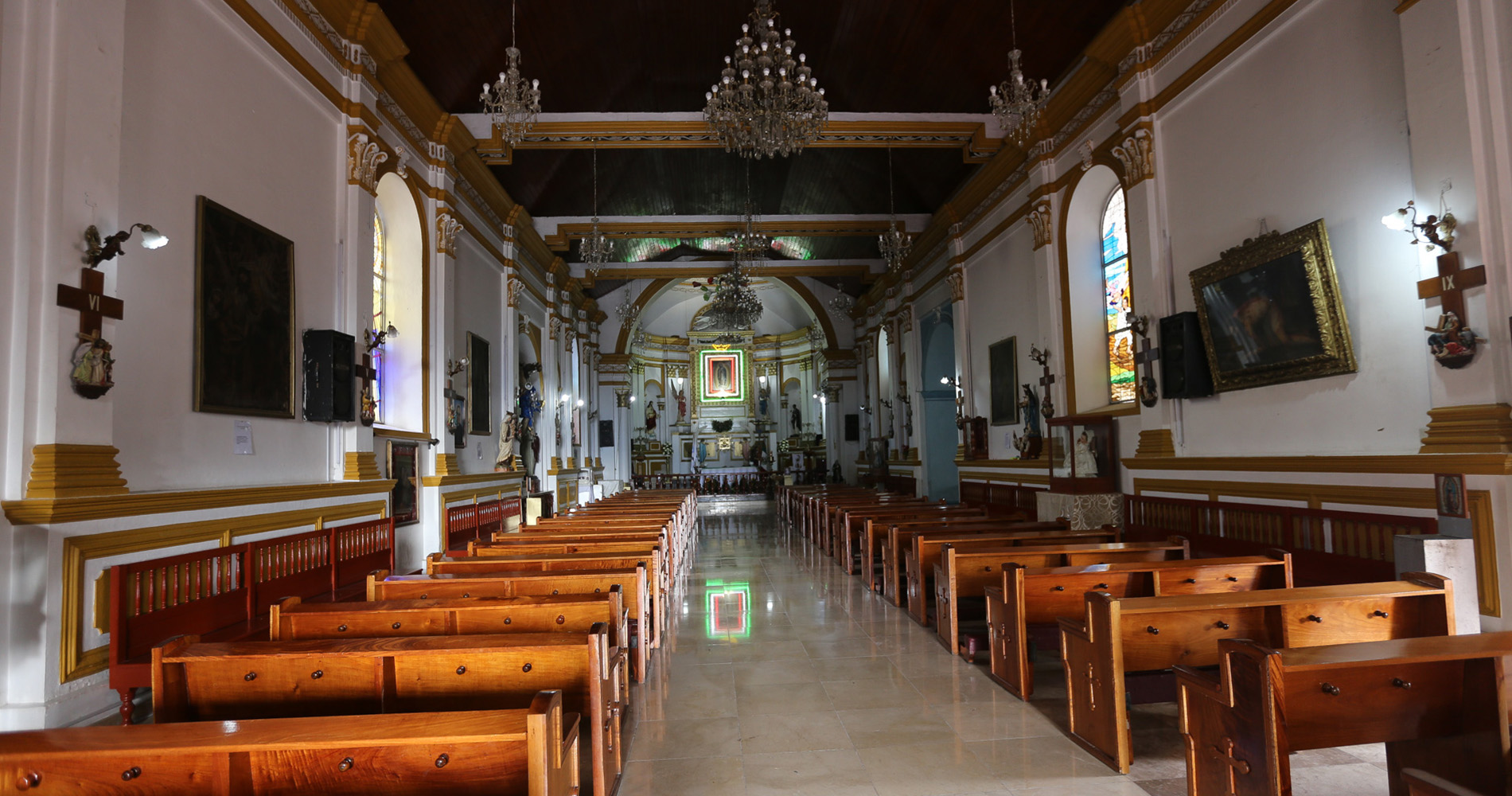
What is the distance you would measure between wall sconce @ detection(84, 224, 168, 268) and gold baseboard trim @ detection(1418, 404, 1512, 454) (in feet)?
23.3

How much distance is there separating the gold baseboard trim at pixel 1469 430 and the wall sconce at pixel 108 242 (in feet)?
23.3

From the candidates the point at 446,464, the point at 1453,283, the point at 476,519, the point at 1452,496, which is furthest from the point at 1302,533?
the point at 476,519

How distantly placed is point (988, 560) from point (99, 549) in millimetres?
5139

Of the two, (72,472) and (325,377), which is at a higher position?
(325,377)

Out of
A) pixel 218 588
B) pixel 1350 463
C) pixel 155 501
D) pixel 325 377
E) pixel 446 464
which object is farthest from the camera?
pixel 446 464

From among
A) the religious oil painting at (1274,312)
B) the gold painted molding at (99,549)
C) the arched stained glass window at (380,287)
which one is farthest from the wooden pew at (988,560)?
the arched stained glass window at (380,287)

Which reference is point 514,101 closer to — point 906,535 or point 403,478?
point 403,478

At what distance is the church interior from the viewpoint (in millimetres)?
2570

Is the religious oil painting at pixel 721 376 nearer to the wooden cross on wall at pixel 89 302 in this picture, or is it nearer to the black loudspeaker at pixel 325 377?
the black loudspeaker at pixel 325 377

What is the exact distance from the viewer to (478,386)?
10953mm

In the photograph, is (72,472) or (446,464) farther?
(446,464)

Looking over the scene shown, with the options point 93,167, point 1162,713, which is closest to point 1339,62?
point 1162,713

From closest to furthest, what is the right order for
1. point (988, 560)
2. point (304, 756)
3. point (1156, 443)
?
point (304, 756) → point (988, 560) → point (1156, 443)

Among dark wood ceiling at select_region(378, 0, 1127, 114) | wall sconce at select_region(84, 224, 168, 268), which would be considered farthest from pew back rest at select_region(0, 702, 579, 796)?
dark wood ceiling at select_region(378, 0, 1127, 114)
